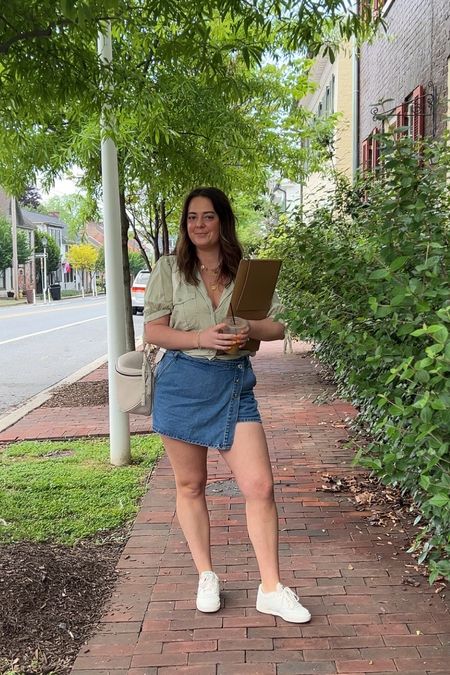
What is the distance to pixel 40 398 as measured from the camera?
915cm

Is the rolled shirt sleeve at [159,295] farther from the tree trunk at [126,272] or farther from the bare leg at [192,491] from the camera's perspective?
the tree trunk at [126,272]

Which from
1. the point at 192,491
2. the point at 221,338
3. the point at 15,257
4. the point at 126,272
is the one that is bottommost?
the point at 192,491

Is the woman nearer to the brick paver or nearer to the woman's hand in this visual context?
the woman's hand

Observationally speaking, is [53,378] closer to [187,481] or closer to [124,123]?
[124,123]

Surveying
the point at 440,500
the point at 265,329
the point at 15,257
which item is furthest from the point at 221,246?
the point at 15,257

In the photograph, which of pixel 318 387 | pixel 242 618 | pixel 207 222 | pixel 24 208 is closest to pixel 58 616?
pixel 242 618

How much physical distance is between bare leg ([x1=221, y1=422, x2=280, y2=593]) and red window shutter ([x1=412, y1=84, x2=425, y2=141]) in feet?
21.5

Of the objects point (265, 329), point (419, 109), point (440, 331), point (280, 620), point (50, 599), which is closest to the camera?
point (440, 331)

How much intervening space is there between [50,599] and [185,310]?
4.94ft

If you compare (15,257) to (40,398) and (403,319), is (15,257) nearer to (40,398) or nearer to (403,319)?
(40,398)

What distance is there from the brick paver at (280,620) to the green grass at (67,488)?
0.22 m

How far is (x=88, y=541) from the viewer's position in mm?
4031

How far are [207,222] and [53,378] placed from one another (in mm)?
9179

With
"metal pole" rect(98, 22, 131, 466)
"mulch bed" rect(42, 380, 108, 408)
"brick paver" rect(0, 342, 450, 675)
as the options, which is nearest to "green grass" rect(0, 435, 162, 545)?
"brick paver" rect(0, 342, 450, 675)
